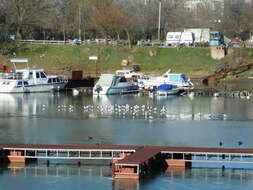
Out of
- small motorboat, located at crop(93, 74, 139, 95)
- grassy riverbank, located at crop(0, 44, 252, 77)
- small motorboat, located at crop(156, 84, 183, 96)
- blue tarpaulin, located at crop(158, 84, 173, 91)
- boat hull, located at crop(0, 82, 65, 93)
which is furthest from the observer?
grassy riverbank, located at crop(0, 44, 252, 77)

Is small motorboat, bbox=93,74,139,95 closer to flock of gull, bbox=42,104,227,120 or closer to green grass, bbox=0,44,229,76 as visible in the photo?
green grass, bbox=0,44,229,76

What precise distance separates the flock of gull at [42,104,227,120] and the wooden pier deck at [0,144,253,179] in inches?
565

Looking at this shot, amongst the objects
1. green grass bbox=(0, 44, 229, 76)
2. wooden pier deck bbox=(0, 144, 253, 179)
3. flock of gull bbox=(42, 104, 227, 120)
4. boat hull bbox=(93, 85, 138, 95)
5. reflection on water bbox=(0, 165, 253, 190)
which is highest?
green grass bbox=(0, 44, 229, 76)

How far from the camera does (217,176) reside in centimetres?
3625

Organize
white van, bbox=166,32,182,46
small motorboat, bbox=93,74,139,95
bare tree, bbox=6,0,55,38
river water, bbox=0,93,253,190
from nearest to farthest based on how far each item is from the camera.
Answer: river water, bbox=0,93,253,190, small motorboat, bbox=93,74,139,95, white van, bbox=166,32,182,46, bare tree, bbox=6,0,55,38

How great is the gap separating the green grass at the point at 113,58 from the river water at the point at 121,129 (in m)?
11.9

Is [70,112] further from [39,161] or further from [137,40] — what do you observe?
[137,40]

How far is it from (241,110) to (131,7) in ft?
201

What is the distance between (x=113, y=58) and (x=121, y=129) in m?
35.5

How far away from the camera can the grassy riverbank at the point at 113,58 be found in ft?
262

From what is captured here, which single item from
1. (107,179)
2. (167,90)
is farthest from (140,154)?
(167,90)

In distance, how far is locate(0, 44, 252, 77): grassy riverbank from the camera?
79.8 metres

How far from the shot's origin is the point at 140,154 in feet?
121

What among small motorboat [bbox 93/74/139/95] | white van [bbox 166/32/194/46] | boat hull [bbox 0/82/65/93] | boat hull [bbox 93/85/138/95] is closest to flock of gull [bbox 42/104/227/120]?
boat hull [bbox 93/85/138/95]
